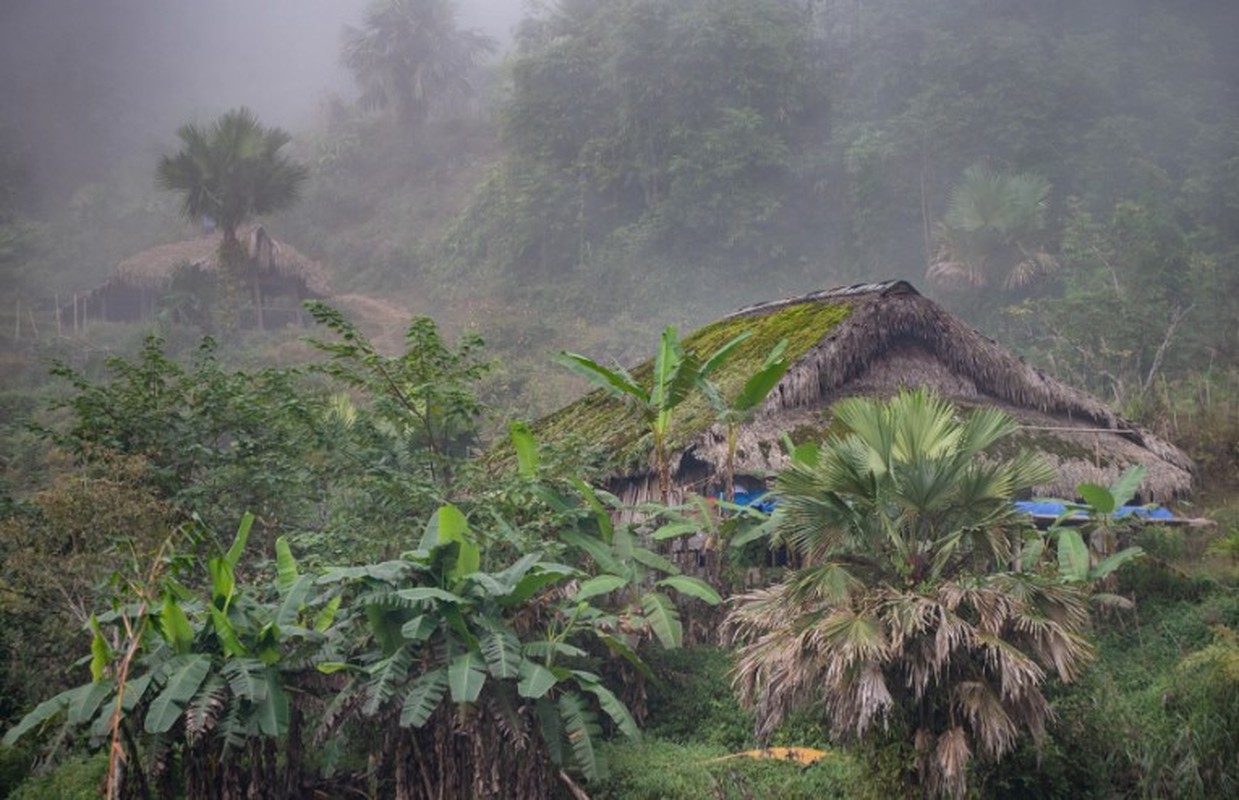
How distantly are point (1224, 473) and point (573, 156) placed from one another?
19.9 m

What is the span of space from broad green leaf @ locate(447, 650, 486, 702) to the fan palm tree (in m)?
18.3

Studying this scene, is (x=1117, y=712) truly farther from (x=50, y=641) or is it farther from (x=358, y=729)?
(x=50, y=641)

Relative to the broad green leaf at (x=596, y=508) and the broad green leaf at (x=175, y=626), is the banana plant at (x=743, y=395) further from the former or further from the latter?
the broad green leaf at (x=175, y=626)

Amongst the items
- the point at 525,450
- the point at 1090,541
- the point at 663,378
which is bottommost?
the point at 1090,541

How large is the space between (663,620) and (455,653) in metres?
1.47

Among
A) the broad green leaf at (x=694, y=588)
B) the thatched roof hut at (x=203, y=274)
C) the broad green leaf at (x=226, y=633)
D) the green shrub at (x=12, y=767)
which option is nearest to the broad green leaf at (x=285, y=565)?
the broad green leaf at (x=226, y=633)

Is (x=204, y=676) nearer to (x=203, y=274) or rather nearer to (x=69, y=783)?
(x=69, y=783)

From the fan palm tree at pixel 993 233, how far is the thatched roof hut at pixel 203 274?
47.0 ft

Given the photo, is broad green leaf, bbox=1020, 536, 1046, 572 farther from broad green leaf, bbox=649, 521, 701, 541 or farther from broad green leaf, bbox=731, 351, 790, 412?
broad green leaf, bbox=649, 521, 701, 541

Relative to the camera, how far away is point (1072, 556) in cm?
675

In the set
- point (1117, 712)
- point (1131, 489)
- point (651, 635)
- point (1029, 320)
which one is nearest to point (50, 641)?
point (651, 635)

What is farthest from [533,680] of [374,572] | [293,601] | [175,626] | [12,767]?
[12,767]

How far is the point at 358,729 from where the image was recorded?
7355 millimetres

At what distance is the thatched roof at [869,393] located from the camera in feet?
31.7
